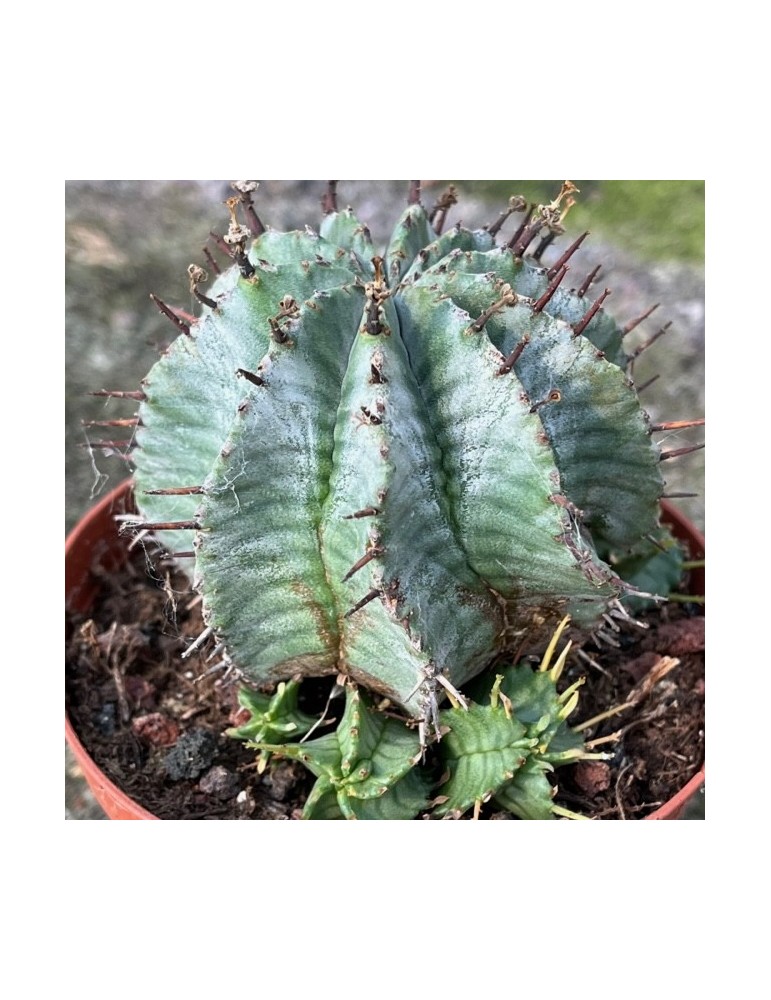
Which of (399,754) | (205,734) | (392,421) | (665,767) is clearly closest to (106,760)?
(205,734)

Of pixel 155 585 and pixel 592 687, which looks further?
pixel 155 585

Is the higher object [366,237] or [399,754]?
[366,237]

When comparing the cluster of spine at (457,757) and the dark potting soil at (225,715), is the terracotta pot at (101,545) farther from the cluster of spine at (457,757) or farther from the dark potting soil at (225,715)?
the cluster of spine at (457,757)

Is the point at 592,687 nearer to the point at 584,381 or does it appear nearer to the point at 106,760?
the point at 584,381

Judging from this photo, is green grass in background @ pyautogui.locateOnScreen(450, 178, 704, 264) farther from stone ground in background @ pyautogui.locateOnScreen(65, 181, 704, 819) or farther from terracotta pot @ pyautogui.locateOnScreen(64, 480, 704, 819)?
terracotta pot @ pyautogui.locateOnScreen(64, 480, 704, 819)

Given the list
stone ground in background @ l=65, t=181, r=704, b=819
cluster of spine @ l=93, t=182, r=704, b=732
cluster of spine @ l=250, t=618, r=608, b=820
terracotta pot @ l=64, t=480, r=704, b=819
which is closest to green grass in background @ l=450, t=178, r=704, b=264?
stone ground in background @ l=65, t=181, r=704, b=819

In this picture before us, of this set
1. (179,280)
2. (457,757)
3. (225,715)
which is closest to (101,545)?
(225,715)
